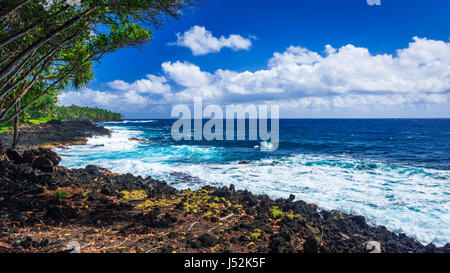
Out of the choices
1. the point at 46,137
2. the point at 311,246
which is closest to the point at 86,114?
the point at 46,137

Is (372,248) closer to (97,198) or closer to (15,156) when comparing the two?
(97,198)

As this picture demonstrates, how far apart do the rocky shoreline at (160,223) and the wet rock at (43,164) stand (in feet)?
2.57

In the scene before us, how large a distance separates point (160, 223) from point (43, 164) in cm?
728

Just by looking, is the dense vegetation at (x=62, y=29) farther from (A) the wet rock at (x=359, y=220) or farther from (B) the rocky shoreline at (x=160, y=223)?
(A) the wet rock at (x=359, y=220)

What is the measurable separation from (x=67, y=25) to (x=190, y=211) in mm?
5380

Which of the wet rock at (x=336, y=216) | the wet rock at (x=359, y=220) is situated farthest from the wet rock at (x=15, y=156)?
the wet rock at (x=359, y=220)

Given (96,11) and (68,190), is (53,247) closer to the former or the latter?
(68,190)

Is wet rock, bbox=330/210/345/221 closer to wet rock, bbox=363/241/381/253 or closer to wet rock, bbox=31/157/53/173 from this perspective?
wet rock, bbox=363/241/381/253

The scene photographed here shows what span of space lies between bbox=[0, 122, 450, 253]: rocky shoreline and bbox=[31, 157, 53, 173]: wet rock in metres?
0.78

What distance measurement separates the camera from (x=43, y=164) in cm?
959

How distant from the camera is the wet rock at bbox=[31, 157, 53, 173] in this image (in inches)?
375

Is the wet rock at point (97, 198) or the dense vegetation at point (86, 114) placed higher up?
the dense vegetation at point (86, 114)

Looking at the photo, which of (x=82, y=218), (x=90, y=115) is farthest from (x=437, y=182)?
(x=90, y=115)

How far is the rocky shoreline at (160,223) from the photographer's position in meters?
4.57
